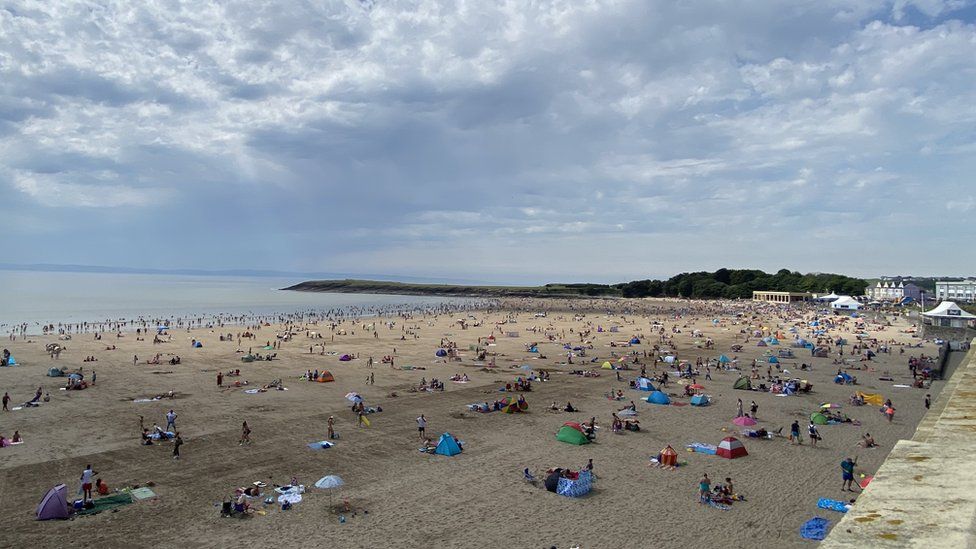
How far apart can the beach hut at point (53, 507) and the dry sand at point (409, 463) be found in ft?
0.87

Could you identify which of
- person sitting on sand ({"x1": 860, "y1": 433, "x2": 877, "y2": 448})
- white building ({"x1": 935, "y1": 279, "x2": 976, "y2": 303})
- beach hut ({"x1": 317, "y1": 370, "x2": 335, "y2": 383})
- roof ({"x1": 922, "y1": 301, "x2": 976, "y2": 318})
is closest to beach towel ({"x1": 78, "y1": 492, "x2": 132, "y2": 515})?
beach hut ({"x1": 317, "y1": 370, "x2": 335, "y2": 383})

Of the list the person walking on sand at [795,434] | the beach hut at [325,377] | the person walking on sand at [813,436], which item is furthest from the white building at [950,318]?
the beach hut at [325,377]

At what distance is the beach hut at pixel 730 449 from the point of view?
18578 mm

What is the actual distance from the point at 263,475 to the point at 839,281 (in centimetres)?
15122

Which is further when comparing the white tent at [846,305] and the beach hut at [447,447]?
the white tent at [846,305]

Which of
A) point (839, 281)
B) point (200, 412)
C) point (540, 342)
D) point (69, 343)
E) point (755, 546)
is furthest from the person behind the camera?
point (839, 281)

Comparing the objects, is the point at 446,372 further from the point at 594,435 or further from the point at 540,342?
the point at 540,342

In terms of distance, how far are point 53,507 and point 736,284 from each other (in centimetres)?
16507

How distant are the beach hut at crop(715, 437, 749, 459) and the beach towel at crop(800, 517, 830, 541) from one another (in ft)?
17.4

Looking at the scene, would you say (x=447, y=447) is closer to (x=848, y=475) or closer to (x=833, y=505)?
(x=833, y=505)

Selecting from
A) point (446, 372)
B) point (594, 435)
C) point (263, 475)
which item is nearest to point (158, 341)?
point (446, 372)

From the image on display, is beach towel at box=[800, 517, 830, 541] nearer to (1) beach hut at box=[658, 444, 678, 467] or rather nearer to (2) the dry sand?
(2) the dry sand

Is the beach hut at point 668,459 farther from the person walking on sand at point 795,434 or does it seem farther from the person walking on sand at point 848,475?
the person walking on sand at point 795,434

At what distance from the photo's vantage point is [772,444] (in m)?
20.4
